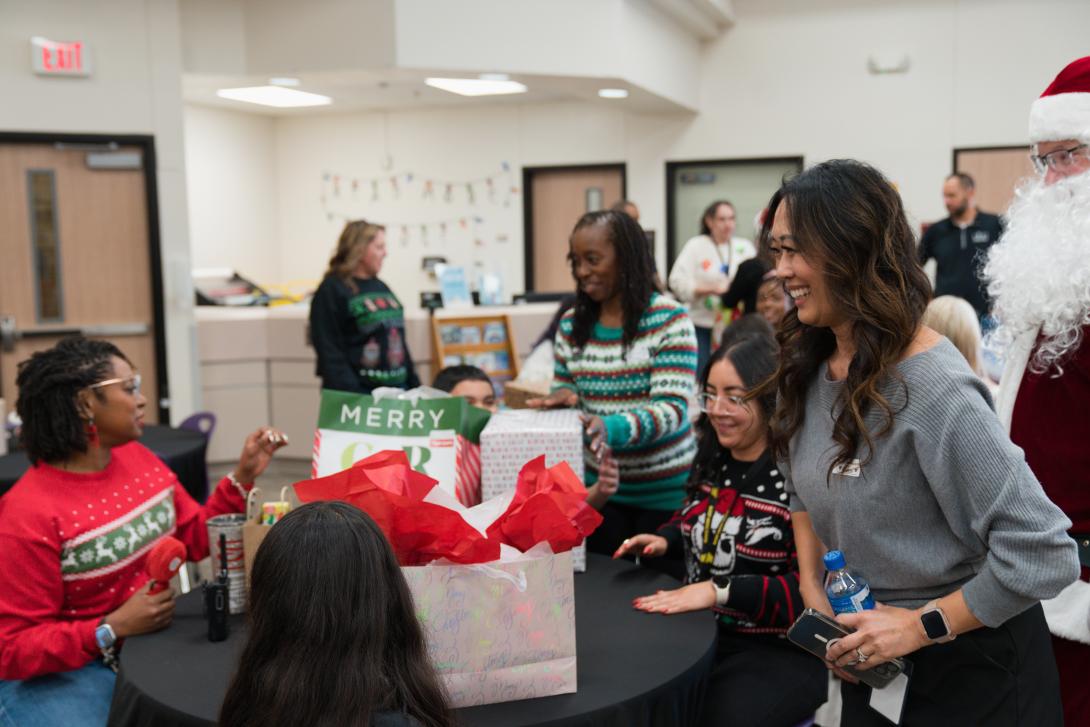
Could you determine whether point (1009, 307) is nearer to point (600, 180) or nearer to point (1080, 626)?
point (1080, 626)

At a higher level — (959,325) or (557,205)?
(557,205)

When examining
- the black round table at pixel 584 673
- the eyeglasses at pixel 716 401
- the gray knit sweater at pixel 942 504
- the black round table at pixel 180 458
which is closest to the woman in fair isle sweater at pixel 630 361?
the eyeglasses at pixel 716 401

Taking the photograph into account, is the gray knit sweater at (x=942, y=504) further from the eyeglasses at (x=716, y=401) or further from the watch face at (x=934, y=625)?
the eyeglasses at (x=716, y=401)

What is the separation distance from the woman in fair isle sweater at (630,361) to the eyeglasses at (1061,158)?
3.16 ft

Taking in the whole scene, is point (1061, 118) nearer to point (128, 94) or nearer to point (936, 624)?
point (936, 624)

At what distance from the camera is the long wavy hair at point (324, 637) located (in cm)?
127

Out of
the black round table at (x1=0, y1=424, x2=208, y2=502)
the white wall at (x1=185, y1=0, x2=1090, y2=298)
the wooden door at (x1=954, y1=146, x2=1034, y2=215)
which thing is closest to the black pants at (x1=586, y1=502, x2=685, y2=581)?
the black round table at (x1=0, y1=424, x2=208, y2=502)

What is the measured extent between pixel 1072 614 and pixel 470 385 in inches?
71.1

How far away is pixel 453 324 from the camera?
6352mm

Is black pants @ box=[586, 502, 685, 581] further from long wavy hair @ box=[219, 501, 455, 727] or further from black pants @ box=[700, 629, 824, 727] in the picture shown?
long wavy hair @ box=[219, 501, 455, 727]

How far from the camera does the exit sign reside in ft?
17.8

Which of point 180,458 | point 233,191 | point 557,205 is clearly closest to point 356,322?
point 180,458

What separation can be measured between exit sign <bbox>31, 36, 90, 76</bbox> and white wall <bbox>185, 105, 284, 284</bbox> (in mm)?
3184

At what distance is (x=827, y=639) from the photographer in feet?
4.85
